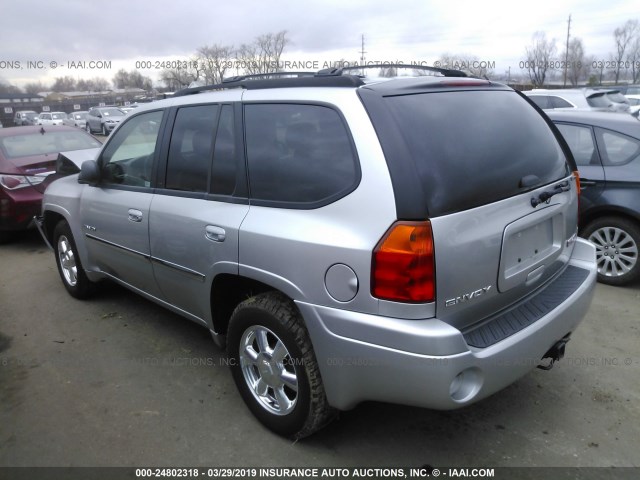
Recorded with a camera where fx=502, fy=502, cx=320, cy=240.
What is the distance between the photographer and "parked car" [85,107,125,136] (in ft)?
88.3

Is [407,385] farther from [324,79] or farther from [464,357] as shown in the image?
[324,79]

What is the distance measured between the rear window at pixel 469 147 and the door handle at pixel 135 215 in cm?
198

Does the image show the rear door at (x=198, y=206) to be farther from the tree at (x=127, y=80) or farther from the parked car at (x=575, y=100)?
the tree at (x=127, y=80)

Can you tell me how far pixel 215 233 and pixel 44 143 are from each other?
601 cm

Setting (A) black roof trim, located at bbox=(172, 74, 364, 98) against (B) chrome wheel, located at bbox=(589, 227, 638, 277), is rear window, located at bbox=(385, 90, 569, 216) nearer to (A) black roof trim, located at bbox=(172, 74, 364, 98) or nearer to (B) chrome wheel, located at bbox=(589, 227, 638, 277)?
(A) black roof trim, located at bbox=(172, 74, 364, 98)

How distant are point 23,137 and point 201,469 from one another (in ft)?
21.7

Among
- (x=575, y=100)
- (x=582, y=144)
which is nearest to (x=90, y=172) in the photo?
(x=582, y=144)

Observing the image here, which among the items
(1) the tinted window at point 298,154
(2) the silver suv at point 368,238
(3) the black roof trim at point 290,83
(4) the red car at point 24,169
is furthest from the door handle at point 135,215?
(4) the red car at point 24,169

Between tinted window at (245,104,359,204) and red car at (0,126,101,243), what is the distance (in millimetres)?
5144

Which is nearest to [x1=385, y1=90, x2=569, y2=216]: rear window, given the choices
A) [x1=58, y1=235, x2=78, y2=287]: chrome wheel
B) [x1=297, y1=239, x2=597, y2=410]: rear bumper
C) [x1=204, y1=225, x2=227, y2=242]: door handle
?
[x1=297, y1=239, x2=597, y2=410]: rear bumper

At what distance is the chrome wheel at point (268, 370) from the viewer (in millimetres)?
2615

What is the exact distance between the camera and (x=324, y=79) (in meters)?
2.54

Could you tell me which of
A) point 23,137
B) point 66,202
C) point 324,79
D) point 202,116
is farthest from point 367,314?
point 23,137

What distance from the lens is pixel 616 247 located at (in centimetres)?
477
